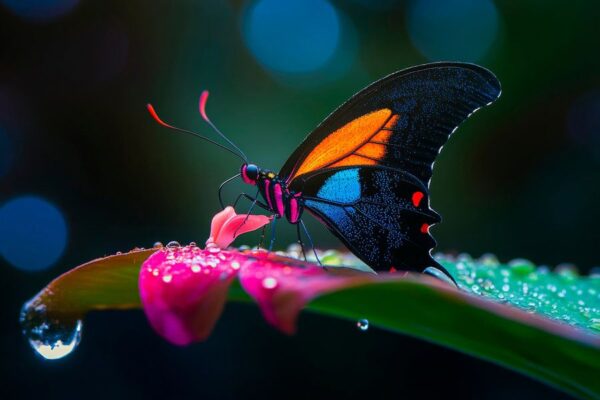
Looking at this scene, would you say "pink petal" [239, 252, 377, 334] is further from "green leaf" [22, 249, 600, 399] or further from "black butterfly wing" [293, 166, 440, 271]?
"black butterfly wing" [293, 166, 440, 271]

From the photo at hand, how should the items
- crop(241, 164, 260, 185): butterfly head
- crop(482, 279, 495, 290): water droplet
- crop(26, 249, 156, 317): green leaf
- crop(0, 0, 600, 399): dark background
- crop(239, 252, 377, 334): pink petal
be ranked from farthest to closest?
crop(0, 0, 600, 399): dark background
crop(241, 164, 260, 185): butterfly head
crop(482, 279, 495, 290): water droplet
crop(26, 249, 156, 317): green leaf
crop(239, 252, 377, 334): pink petal

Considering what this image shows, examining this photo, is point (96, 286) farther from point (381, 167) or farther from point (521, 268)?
point (521, 268)

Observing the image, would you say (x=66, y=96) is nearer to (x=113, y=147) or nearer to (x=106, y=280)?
(x=113, y=147)

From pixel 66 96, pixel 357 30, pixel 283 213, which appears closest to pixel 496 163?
pixel 357 30

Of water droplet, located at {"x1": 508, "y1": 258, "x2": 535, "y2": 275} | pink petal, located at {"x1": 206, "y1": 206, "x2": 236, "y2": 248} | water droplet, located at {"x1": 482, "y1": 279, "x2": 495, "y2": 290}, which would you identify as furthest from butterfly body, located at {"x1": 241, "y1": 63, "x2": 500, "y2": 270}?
pink petal, located at {"x1": 206, "y1": 206, "x2": 236, "y2": 248}

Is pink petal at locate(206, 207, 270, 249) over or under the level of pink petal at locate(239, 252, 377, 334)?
over

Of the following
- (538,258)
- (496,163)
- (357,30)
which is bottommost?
(538,258)
